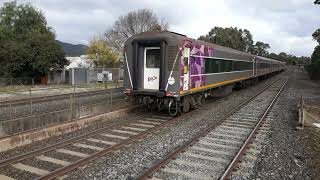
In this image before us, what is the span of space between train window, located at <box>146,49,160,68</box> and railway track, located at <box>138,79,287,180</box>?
131 inches

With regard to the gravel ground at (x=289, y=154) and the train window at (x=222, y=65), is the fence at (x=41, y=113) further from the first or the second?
the gravel ground at (x=289, y=154)

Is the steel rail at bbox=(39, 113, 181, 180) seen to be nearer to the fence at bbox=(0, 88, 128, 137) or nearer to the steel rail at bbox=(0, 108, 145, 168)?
the steel rail at bbox=(0, 108, 145, 168)

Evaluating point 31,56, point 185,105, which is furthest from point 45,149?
point 31,56

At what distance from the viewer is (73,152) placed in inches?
347

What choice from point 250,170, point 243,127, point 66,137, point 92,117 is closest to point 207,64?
point 243,127

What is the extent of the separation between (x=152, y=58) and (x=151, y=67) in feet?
1.16

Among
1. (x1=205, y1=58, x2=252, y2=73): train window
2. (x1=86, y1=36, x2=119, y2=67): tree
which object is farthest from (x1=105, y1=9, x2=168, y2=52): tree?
(x1=205, y1=58, x2=252, y2=73): train window

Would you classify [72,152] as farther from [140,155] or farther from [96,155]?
[140,155]

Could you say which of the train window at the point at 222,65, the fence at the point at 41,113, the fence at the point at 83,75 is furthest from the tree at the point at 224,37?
the fence at the point at 41,113

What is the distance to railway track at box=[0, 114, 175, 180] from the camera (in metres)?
7.30

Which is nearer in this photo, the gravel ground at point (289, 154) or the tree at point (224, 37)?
the gravel ground at point (289, 154)

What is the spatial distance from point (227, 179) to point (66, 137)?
17.8 feet

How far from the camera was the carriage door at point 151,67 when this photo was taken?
1391 centimetres

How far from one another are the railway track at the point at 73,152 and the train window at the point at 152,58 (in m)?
2.54
